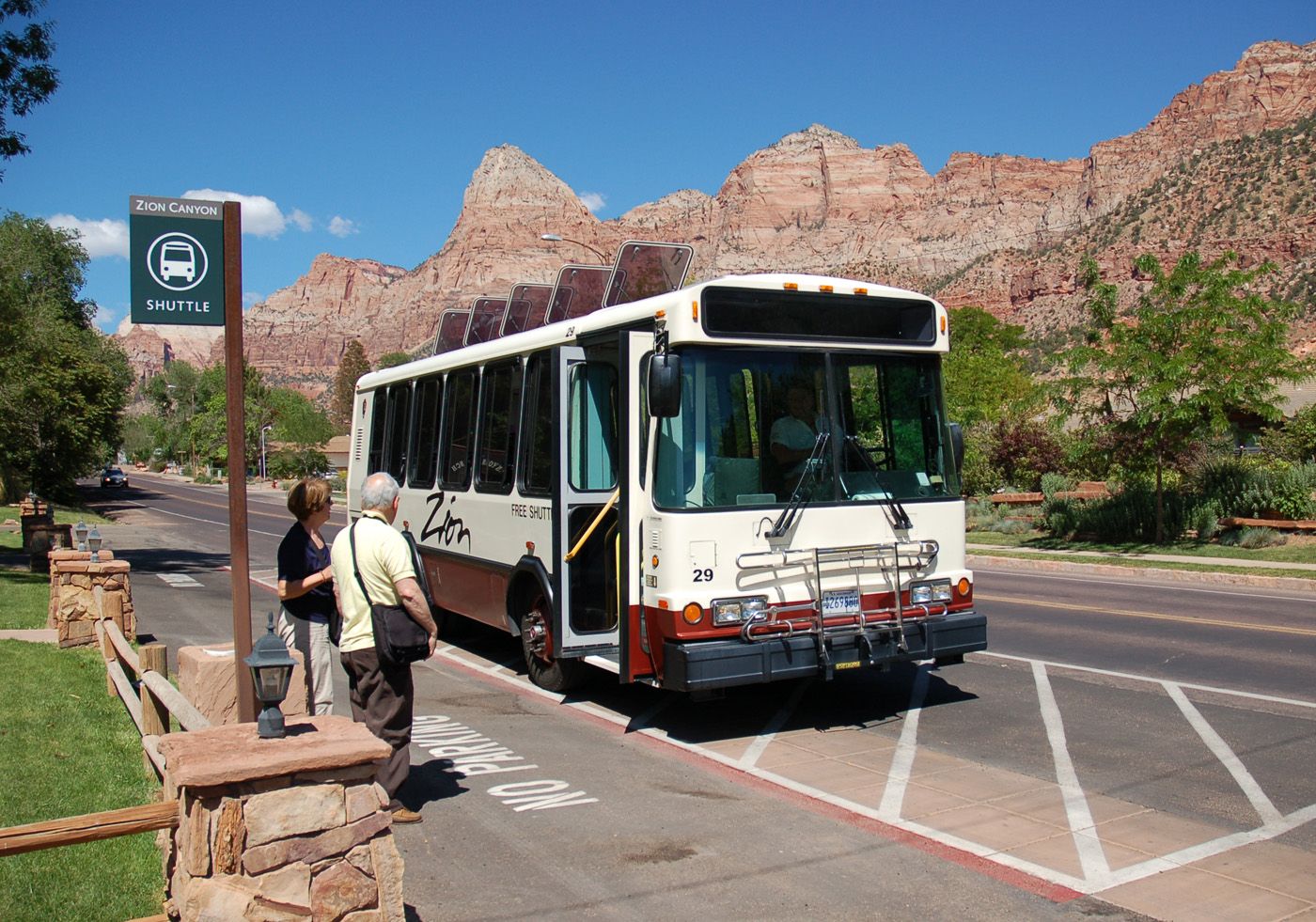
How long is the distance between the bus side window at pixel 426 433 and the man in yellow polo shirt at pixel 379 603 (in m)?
6.13

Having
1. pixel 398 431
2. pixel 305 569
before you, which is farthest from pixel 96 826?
pixel 398 431

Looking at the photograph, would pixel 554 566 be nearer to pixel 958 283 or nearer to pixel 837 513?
pixel 837 513

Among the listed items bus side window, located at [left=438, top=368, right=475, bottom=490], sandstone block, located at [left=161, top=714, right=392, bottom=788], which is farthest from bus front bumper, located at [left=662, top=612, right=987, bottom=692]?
bus side window, located at [left=438, top=368, right=475, bottom=490]

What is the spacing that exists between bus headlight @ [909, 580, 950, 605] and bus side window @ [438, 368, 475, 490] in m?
4.73

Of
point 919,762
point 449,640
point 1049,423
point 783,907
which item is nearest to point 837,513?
point 919,762

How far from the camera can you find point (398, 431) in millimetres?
13633

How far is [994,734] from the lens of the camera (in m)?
8.40

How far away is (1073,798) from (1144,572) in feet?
A: 49.7

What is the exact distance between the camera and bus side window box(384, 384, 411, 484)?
13344 mm

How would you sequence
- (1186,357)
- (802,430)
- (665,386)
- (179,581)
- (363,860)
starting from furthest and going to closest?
(1186,357) → (179,581) → (802,430) → (665,386) → (363,860)

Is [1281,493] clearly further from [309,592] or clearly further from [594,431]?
[309,592]

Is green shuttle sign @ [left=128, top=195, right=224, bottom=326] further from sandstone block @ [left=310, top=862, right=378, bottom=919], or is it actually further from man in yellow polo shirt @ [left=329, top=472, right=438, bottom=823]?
sandstone block @ [left=310, top=862, right=378, bottom=919]

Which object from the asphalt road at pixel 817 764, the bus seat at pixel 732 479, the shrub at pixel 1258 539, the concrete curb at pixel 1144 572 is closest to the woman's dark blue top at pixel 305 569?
the asphalt road at pixel 817 764

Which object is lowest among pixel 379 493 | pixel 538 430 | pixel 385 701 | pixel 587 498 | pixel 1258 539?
pixel 1258 539
